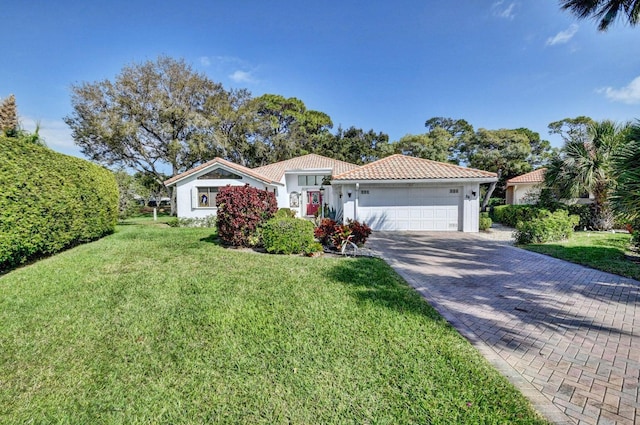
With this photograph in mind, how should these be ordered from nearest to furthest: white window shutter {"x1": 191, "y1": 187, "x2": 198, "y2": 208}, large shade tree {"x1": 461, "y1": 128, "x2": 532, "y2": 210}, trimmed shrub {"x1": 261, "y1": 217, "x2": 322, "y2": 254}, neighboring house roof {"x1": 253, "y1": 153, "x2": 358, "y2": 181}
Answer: trimmed shrub {"x1": 261, "y1": 217, "x2": 322, "y2": 254}, white window shutter {"x1": 191, "y1": 187, "x2": 198, "y2": 208}, neighboring house roof {"x1": 253, "y1": 153, "x2": 358, "y2": 181}, large shade tree {"x1": 461, "y1": 128, "x2": 532, "y2": 210}

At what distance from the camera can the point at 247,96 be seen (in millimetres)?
33688

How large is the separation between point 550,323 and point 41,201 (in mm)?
12325

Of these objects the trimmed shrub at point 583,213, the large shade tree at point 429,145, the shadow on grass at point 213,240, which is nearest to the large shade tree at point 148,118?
the shadow on grass at point 213,240

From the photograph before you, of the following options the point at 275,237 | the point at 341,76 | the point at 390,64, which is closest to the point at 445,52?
the point at 390,64

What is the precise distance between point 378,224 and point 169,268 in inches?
445

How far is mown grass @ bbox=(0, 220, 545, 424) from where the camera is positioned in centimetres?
262

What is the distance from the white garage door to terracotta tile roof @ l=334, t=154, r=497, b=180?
89cm

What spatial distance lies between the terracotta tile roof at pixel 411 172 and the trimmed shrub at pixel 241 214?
633 cm

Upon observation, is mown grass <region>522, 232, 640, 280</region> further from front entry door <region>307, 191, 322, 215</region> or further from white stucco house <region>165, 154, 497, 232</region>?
front entry door <region>307, 191, 322, 215</region>

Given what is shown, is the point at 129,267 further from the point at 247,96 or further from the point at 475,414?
the point at 247,96

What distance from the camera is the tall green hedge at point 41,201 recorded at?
6578mm

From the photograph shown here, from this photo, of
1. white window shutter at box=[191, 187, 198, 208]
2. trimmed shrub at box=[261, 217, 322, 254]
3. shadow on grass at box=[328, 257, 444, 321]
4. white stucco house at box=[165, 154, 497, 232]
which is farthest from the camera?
white window shutter at box=[191, 187, 198, 208]

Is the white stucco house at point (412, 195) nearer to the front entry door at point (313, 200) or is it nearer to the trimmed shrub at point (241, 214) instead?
the trimmed shrub at point (241, 214)

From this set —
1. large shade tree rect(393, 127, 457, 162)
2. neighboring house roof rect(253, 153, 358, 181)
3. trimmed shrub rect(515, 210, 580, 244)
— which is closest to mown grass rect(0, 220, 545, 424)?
trimmed shrub rect(515, 210, 580, 244)
